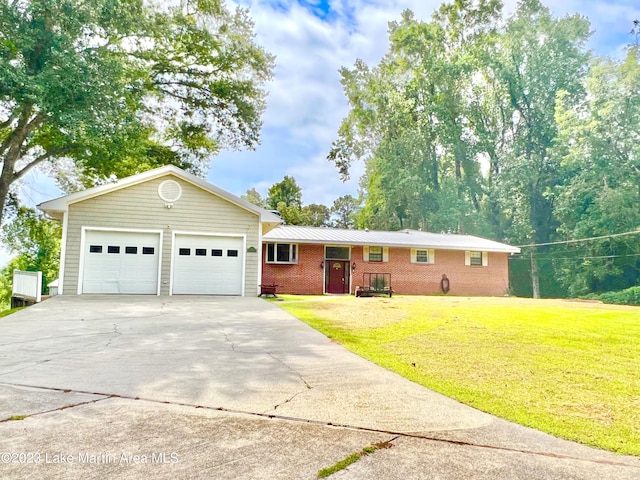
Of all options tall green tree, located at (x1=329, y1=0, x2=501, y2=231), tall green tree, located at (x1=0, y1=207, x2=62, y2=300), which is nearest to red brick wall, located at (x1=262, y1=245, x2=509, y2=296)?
tall green tree, located at (x1=329, y1=0, x2=501, y2=231)

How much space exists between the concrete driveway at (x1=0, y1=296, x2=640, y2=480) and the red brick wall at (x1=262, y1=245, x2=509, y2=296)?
40.6ft

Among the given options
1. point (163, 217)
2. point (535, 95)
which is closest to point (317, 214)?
point (535, 95)

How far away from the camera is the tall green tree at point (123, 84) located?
1334cm

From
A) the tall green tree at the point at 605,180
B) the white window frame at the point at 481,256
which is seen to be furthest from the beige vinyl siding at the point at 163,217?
the tall green tree at the point at 605,180

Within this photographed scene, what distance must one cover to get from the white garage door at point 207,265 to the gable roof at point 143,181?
134 centimetres

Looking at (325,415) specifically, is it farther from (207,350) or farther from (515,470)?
(207,350)

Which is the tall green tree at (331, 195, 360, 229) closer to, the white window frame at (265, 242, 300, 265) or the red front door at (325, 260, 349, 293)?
the red front door at (325, 260, 349, 293)

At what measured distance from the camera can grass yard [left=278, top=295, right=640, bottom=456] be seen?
11.1 ft

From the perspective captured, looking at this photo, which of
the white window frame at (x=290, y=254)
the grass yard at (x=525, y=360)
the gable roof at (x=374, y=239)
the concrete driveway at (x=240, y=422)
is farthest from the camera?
the gable roof at (x=374, y=239)

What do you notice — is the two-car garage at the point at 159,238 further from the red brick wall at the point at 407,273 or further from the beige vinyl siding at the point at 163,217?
the red brick wall at the point at 407,273

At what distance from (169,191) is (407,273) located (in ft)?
40.3

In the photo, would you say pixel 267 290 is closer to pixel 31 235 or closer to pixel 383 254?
pixel 383 254

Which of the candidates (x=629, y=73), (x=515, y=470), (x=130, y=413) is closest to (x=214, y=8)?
(x=130, y=413)

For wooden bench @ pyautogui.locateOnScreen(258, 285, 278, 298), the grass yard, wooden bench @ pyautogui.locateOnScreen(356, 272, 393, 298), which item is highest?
wooden bench @ pyautogui.locateOnScreen(356, 272, 393, 298)
